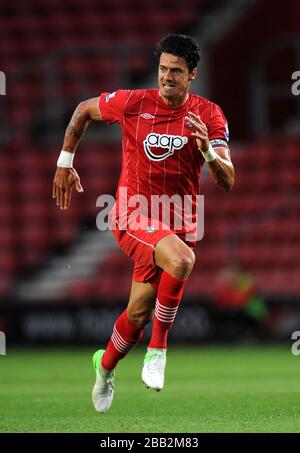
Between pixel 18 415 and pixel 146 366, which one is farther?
pixel 18 415

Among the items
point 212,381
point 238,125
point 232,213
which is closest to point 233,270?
point 232,213

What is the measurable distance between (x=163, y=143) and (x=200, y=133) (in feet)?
1.78

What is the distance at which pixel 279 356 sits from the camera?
12.1m

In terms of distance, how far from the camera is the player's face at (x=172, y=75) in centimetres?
684

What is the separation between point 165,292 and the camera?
6797mm

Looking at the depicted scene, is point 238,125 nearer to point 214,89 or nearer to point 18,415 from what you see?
point 214,89

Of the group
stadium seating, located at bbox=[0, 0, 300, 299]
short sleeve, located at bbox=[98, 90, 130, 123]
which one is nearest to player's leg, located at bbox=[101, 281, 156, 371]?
short sleeve, located at bbox=[98, 90, 130, 123]

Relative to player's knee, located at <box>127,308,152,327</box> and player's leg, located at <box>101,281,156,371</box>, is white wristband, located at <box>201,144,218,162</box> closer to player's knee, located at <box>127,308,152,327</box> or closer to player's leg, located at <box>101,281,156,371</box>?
player's leg, located at <box>101,281,156,371</box>

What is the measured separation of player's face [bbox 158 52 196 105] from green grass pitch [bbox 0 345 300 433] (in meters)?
1.93

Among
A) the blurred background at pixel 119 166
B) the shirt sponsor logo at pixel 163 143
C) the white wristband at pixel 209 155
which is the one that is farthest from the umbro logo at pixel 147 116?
the blurred background at pixel 119 166

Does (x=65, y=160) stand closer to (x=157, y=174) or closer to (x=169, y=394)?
(x=157, y=174)

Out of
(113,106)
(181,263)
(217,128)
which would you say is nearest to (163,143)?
(217,128)

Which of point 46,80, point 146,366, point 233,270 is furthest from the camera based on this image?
point 46,80

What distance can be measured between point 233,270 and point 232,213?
130 cm
